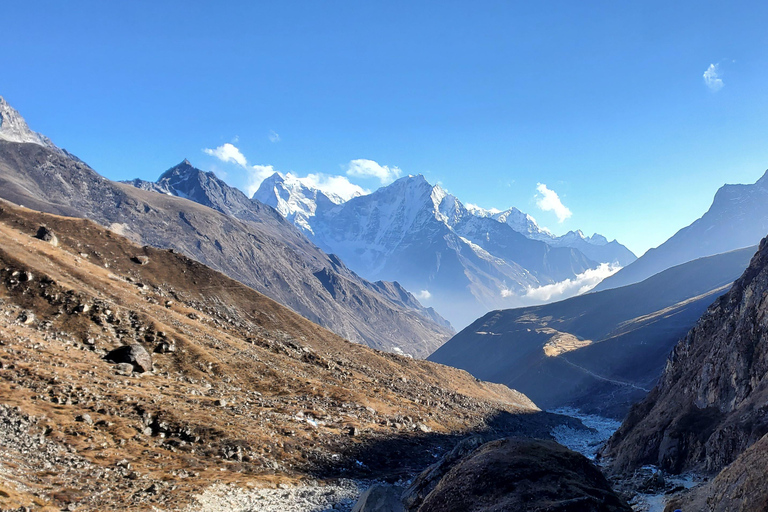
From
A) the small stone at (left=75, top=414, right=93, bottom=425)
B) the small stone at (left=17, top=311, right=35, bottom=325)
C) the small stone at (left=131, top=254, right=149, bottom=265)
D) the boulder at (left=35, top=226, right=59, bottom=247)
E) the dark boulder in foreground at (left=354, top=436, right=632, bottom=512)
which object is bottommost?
the dark boulder in foreground at (left=354, top=436, right=632, bottom=512)

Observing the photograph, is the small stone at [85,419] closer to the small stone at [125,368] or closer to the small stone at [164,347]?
the small stone at [125,368]

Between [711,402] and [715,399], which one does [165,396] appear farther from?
[715,399]

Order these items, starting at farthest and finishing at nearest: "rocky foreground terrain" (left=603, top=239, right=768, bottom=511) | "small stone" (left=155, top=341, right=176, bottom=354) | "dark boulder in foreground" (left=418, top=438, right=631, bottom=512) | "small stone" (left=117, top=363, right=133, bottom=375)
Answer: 1. "small stone" (left=155, top=341, right=176, bottom=354)
2. "small stone" (left=117, top=363, right=133, bottom=375)
3. "rocky foreground terrain" (left=603, top=239, right=768, bottom=511)
4. "dark boulder in foreground" (left=418, top=438, right=631, bottom=512)

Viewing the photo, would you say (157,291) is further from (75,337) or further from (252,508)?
(252,508)

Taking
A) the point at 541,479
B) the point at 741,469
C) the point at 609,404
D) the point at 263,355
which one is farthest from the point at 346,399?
the point at 609,404

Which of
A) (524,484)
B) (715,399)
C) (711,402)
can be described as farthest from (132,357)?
(715,399)

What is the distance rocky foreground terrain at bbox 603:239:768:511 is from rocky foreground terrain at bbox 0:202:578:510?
2684cm

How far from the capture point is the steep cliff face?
45.1 m

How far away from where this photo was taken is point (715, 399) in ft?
183

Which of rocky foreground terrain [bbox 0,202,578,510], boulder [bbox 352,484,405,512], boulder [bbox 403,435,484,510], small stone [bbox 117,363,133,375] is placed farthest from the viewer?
small stone [bbox 117,363,133,375]

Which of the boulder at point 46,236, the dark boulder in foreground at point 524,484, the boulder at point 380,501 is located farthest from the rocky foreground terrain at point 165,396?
the dark boulder in foreground at point 524,484

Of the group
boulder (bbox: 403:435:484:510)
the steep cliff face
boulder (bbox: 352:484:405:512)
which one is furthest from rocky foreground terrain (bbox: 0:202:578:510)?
the steep cliff face

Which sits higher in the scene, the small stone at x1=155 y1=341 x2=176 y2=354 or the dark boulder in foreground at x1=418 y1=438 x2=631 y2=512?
the small stone at x1=155 y1=341 x2=176 y2=354

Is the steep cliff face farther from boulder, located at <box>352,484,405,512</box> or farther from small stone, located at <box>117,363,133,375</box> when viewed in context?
small stone, located at <box>117,363,133,375</box>
